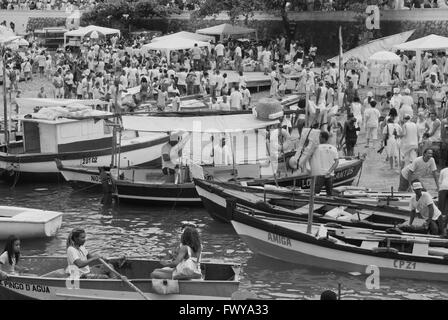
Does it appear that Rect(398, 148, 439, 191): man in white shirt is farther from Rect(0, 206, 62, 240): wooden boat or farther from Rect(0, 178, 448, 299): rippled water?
Rect(0, 206, 62, 240): wooden boat

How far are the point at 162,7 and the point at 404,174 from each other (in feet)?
101

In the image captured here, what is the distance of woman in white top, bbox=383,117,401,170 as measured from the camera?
31.3 meters

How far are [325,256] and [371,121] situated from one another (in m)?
11.0

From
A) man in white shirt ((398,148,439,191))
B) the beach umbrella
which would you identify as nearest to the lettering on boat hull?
man in white shirt ((398,148,439,191))

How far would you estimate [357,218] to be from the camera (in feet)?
82.0

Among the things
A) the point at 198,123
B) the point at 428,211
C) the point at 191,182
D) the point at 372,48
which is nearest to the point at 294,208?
the point at 428,211

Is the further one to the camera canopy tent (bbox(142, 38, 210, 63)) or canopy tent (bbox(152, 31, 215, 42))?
canopy tent (bbox(152, 31, 215, 42))

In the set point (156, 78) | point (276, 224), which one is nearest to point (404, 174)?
point (276, 224)

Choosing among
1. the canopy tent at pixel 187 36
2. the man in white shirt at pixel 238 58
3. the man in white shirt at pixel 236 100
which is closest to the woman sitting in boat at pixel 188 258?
the man in white shirt at pixel 236 100

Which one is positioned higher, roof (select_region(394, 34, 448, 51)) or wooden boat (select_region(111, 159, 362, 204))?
roof (select_region(394, 34, 448, 51))

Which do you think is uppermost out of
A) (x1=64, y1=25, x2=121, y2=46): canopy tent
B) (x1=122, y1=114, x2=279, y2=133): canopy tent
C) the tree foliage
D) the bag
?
the tree foliage

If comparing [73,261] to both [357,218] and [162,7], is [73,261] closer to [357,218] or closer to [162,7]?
[357,218]

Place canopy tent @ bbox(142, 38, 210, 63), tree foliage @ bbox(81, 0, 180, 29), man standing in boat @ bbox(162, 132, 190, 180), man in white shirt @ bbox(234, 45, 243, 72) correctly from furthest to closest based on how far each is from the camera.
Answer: tree foliage @ bbox(81, 0, 180, 29) → man in white shirt @ bbox(234, 45, 243, 72) → canopy tent @ bbox(142, 38, 210, 63) → man standing in boat @ bbox(162, 132, 190, 180)

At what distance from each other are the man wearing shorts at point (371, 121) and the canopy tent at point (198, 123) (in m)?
5.18
